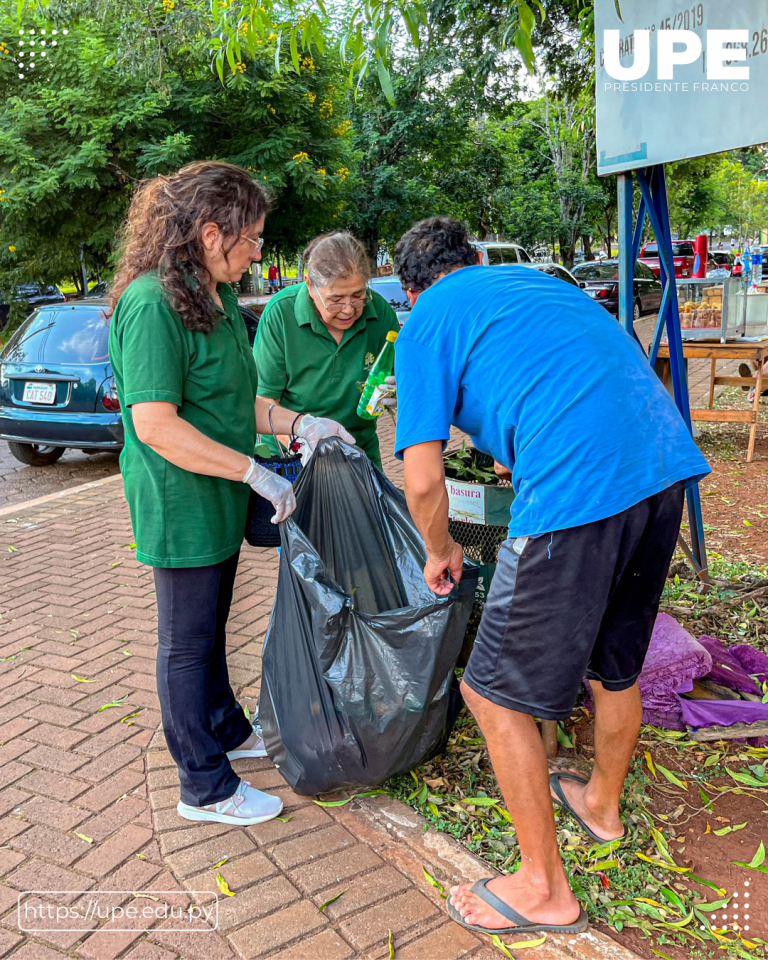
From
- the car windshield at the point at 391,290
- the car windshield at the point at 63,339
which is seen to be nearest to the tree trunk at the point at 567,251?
the car windshield at the point at 391,290

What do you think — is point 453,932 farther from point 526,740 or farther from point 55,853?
point 55,853

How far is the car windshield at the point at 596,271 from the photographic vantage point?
20.2 meters

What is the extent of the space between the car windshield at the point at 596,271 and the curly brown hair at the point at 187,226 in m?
19.2

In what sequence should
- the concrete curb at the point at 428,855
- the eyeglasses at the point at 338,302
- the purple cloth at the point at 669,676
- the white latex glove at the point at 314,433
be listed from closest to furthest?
the concrete curb at the point at 428,855 < the white latex glove at the point at 314,433 < the purple cloth at the point at 669,676 < the eyeglasses at the point at 338,302

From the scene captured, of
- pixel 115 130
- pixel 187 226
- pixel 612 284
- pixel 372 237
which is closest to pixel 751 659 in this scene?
pixel 187 226

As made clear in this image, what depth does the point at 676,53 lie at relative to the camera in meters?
3.07

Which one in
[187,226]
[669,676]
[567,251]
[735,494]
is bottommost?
[735,494]

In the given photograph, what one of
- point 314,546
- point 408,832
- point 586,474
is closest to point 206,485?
point 314,546

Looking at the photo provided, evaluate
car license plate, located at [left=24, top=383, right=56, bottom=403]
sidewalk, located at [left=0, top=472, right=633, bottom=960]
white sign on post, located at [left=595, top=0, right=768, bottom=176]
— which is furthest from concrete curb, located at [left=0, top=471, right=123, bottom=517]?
white sign on post, located at [left=595, top=0, right=768, bottom=176]

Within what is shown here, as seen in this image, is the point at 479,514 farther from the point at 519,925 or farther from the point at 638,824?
the point at 519,925

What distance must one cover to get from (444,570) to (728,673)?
1351mm

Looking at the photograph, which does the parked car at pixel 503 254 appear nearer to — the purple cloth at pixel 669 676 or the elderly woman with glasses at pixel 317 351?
→ the elderly woman with glasses at pixel 317 351

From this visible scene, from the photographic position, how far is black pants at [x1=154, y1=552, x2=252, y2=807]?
2.31 m

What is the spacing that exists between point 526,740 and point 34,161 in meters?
11.6
